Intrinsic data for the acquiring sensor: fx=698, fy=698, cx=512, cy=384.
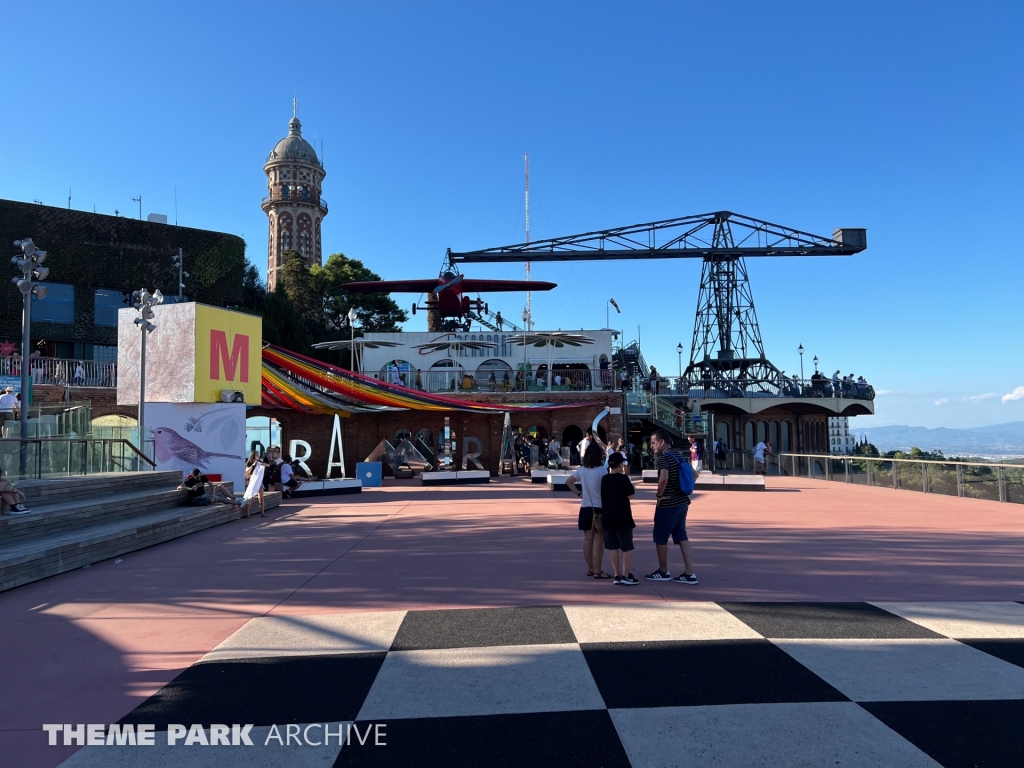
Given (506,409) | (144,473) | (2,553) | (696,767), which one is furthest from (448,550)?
(506,409)

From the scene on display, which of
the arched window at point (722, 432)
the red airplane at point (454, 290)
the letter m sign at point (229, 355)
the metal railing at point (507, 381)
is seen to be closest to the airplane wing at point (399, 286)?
the red airplane at point (454, 290)

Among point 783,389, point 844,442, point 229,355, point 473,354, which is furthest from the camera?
point 844,442

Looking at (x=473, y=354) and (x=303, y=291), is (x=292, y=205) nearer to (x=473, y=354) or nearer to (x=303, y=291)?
(x=303, y=291)

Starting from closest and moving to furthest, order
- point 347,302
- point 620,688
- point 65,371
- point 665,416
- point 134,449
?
point 620,688, point 134,449, point 65,371, point 665,416, point 347,302

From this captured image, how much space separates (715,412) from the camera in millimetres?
40438

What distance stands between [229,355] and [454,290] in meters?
23.6

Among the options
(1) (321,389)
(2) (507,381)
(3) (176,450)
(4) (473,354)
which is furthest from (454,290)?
(3) (176,450)

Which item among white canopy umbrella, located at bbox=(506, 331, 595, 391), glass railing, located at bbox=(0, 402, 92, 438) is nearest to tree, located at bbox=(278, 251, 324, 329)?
white canopy umbrella, located at bbox=(506, 331, 595, 391)

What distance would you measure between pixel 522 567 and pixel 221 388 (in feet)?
41.5

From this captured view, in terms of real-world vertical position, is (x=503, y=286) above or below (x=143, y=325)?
above

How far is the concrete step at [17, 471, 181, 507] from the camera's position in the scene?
445 inches

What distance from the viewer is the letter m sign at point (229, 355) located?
1825cm

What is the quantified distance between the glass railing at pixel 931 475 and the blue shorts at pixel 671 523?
1074 cm

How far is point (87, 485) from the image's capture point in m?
12.6
